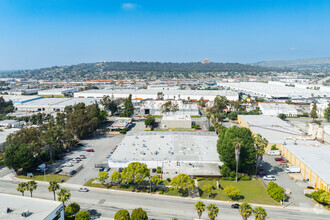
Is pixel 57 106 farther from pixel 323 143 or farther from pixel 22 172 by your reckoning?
pixel 323 143

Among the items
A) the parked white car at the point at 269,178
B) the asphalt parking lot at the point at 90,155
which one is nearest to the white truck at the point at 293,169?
the parked white car at the point at 269,178

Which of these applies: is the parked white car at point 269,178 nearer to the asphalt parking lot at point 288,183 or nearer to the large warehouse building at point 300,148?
the asphalt parking lot at point 288,183

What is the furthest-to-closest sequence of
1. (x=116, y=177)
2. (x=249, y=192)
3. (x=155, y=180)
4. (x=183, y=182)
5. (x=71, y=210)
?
(x=249, y=192) < (x=116, y=177) < (x=155, y=180) < (x=183, y=182) < (x=71, y=210)

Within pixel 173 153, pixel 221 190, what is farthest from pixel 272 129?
pixel 221 190

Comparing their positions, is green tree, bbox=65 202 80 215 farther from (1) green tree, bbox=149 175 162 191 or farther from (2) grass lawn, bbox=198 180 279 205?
(2) grass lawn, bbox=198 180 279 205

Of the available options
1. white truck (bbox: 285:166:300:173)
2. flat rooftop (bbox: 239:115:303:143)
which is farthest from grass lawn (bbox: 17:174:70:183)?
flat rooftop (bbox: 239:115:303:143)

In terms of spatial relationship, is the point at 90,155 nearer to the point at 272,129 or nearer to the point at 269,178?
the point at 269,178
